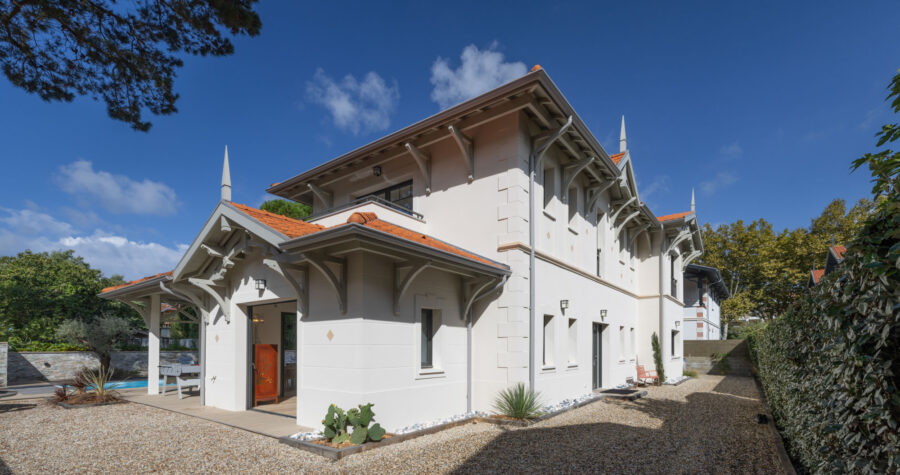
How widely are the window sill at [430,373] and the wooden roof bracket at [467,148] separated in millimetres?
4031

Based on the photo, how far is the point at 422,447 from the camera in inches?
261

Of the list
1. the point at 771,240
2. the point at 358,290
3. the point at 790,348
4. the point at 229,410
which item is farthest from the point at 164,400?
the point at 771,240

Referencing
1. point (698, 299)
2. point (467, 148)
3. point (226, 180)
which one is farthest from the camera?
point (698, 299)

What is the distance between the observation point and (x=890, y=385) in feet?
7.48

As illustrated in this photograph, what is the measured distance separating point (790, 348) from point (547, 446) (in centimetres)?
356

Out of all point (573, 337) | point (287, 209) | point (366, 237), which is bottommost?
point (573, 337)

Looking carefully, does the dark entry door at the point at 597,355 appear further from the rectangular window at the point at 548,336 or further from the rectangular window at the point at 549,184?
the rectangular window at the point at 549,184

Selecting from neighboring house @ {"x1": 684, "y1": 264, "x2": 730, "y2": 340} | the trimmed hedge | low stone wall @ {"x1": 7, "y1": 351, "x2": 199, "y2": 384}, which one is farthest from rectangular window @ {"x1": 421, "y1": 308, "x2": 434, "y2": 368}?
neighboring house @ {"x1": 684, "y1": 264, "x2": 730, "y2": 340}

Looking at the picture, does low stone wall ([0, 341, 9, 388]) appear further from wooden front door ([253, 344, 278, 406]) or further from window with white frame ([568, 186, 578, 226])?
window with white frame ([568, 186, 578, 226])

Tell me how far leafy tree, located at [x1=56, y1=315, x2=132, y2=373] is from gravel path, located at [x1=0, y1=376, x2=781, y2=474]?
398 inches

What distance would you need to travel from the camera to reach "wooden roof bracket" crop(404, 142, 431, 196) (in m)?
10.1

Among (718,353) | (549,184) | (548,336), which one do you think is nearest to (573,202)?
(549,184)

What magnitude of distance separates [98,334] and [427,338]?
1739cm

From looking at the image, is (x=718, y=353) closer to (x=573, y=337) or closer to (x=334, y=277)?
(x=573, y=337)
